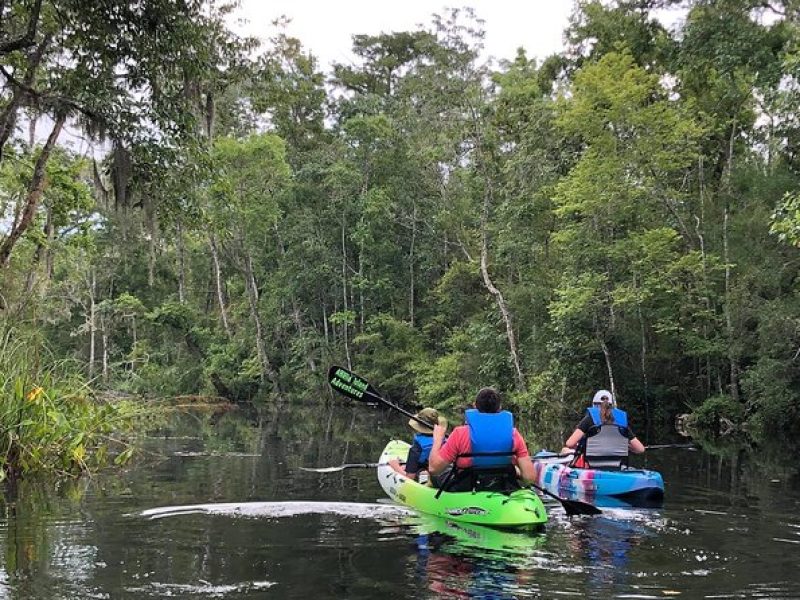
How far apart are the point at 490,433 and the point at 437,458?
0.71 m

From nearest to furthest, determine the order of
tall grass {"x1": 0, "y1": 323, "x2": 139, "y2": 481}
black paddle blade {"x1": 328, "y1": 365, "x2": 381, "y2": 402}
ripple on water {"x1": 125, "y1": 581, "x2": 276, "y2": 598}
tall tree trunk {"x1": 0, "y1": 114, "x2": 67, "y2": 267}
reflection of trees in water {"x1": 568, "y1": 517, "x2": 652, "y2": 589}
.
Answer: ripple on water {"x1": 125, "y1": 581, "x2": 276, "y2": 598} < reflection of trees in water {"x1": 568, "y1": 517, "x2": 652, "y2": 589} < tall grass {"x1": 0, "y1": 323, "x2": 139, "y2": 481} < black paddle blade {"x1": 328, "y1": 365, "x2": 381, "y2": 402} < tall tree trunk {"x1": 0, "y1": 114, "x2": 67, "y2": 267}

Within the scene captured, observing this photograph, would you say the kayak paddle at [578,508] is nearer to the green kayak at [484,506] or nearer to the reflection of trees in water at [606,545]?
the reflection of trees in water at [606,545]

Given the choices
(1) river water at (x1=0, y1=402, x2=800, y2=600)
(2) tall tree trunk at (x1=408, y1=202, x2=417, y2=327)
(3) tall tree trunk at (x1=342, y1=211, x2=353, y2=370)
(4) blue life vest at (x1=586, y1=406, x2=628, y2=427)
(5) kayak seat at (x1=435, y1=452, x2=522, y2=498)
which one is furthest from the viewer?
(3) tall tree trunk at (x1=342, y1=211, x2=353, y2=370)

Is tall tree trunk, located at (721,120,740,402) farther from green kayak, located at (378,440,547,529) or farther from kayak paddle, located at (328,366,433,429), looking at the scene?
→ green kayak, located at (378,440,547,529)

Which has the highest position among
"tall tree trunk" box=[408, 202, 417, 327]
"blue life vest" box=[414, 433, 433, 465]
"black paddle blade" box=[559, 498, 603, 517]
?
"tall tree trunk" box=[408, 202, 417, 327]

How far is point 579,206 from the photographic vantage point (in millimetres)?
20016

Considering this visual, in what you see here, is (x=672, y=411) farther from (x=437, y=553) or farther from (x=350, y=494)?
(x=437, y=553)

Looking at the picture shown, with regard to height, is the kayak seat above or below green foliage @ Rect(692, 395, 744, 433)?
below

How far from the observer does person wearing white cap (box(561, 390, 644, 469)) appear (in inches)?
358

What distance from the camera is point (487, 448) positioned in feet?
23.2

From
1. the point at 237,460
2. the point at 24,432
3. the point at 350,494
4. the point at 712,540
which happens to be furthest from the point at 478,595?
the point at 237,460

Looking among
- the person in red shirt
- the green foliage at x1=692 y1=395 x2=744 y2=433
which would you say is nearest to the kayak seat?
the person in red shirt

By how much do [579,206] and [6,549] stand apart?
54.0ft

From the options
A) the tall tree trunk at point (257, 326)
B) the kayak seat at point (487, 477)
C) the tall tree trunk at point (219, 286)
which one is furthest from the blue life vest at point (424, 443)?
the tall tree trunk at point (219, 286)
